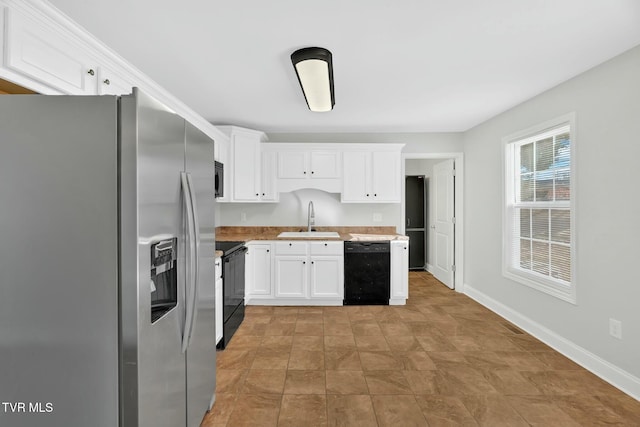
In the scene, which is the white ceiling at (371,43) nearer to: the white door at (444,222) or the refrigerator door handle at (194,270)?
the refrigerator door handle at (194,270)

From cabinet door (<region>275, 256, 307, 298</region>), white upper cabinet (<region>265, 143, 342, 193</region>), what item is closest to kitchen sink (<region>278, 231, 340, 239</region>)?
cabinet door (<region>275, 256, 307, 298</region>)

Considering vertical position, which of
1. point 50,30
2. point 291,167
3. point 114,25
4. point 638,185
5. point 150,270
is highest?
point 114,25

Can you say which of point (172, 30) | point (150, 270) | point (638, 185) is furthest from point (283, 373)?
point (638, 185)

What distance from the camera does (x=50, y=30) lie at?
1.57m

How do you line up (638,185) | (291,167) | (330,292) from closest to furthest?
(638,185) → (330,292) → (291,167)

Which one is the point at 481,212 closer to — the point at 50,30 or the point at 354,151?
the point at 354,151

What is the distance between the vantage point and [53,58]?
1.56m

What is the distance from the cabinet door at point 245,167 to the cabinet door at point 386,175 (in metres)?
1.62

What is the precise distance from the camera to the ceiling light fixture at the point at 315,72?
2.20 m

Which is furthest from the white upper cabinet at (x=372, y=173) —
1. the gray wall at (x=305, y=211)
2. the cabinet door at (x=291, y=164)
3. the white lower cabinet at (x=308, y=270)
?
the white lower cabinet at (x=308, y=270)

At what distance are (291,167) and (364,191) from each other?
3.52 feet

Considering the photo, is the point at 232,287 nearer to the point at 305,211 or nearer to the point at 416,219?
the point at 305,211

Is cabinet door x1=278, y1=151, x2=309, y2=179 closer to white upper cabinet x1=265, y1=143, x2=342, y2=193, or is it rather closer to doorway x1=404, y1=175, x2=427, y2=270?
white upper cabinet x1=265, y1=143, x2=342, y2=193

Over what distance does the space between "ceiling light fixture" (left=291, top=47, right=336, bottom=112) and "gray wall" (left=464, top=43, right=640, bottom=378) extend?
6.87ft
